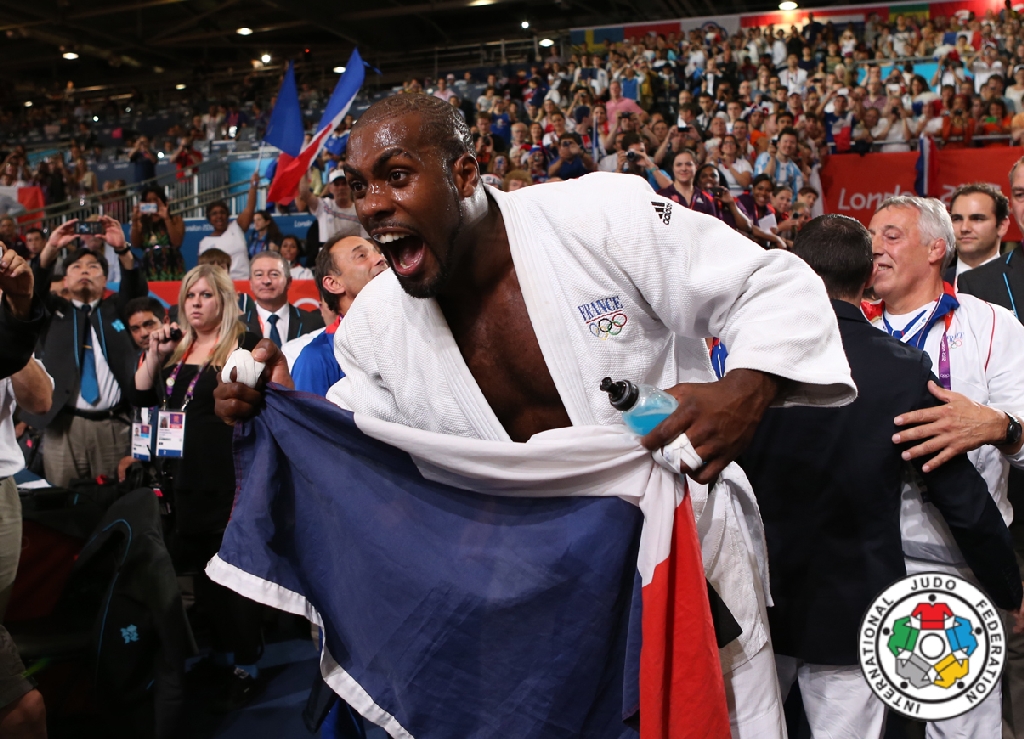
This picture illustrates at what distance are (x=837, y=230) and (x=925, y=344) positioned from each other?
64cm

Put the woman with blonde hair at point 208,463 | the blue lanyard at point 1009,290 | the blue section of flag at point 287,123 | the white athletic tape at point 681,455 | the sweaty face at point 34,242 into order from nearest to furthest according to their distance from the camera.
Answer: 1. the white athletic tape at point 681,455
2. the blue lanyard at point 1009,290
3. the woman with blonde hair at point 208,463
4. the blue section of flag at point 287,123
5. the sweaty face at point 34,242

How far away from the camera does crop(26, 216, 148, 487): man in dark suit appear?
4836 millimetres

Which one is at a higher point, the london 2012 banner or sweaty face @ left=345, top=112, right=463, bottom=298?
sweaty face @ left=345, top=112, right=463, bottom=298

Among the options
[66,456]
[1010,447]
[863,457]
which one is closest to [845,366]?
[863,457]

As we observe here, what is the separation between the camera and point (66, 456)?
487 centimetres

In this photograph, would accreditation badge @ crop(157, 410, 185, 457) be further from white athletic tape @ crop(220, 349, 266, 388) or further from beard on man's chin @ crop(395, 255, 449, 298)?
beard on man's chin @ crop(395, 255, 449, 298)

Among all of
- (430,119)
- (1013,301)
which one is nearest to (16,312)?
(430,119)

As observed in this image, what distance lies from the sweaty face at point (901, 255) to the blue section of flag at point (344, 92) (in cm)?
567

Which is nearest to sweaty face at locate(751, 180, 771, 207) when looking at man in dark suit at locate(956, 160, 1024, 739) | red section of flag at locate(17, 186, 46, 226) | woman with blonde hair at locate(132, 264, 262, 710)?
man in dark suit at locate(956, 160, 1024, 739)

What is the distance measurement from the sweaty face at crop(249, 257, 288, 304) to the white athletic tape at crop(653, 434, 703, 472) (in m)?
4.21

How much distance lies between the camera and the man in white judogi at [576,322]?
154 cm

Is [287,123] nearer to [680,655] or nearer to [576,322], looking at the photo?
[576,322]

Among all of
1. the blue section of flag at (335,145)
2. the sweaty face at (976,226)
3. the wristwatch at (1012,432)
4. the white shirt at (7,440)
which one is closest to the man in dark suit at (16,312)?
the white shirt at (7,440)

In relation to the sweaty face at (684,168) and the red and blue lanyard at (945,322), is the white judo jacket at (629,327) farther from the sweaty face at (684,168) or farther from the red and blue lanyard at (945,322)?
the sweaty face at (684,168)
